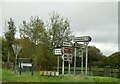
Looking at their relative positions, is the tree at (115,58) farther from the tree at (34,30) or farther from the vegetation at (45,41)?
the tree at (34,30)

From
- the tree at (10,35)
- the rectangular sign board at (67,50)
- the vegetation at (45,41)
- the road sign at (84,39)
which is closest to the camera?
the road sign at (84,39)

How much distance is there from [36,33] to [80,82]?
18.0 meters

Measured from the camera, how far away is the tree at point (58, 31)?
31.2 metres

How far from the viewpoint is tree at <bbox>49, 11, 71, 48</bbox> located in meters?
31.2

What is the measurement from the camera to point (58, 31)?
31734 millimetres

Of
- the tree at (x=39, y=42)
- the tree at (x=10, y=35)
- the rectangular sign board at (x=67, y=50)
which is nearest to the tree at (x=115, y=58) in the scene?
the rectangular sign board at (x=67, y=50)

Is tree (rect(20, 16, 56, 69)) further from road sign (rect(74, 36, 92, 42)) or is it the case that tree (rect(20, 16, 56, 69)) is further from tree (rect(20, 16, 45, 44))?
road sign (rect(74, 36, 92, 42))

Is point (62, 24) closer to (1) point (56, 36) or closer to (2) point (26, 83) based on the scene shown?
(1) point (56, 36)

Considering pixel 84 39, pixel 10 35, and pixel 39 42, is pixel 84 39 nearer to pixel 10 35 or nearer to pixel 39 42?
pixel 39 42

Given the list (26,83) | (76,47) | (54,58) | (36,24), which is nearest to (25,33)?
(36,24)

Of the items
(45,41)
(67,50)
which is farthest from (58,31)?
(67,50)

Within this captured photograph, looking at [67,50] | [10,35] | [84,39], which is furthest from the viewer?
[10,35]

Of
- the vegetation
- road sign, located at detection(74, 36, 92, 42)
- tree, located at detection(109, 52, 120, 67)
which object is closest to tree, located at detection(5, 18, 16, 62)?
the vegetation

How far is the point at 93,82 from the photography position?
1552 centimetres
